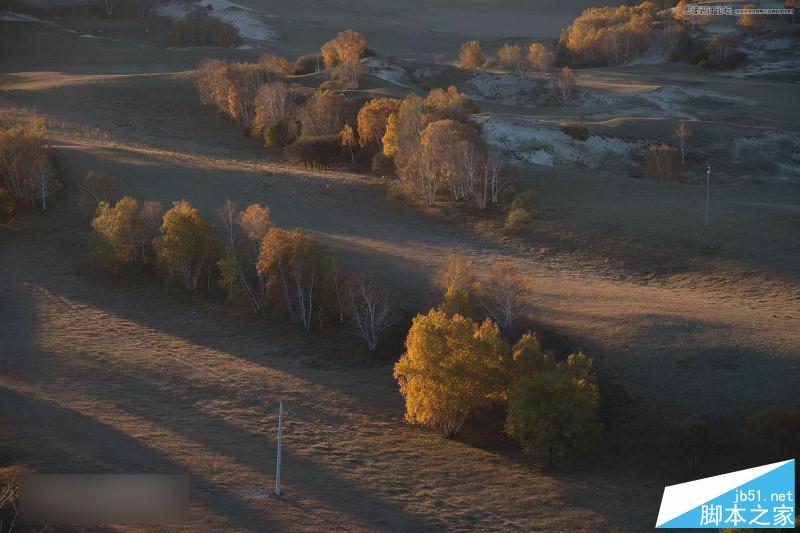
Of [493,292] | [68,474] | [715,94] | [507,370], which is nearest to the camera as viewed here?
[68,474]

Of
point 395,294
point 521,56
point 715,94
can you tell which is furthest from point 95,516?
point 521,56

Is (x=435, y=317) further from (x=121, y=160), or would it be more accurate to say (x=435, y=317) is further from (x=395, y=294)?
(x=121, y=160)

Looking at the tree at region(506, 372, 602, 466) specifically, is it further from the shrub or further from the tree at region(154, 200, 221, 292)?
the shrub

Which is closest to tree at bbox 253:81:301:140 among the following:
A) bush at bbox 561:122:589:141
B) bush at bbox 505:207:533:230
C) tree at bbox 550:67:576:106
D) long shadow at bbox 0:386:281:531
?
bush at bbox 561:122:589:141

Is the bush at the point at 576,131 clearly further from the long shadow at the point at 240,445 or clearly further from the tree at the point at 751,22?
the tree at the point at 751,22

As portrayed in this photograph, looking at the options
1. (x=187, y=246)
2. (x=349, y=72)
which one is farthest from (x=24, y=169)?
(x=349, y=72)

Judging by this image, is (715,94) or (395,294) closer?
(395,294)
